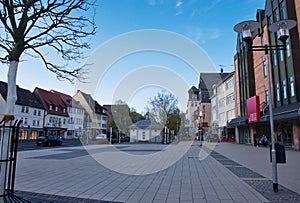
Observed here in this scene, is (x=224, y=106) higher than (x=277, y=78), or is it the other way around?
(x=277, y=78)

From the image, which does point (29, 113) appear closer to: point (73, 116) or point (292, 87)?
point (73, 116)

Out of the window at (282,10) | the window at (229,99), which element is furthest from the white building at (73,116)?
the window at (282,10)

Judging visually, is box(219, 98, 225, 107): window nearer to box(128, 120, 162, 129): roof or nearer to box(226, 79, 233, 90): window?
box(226, 79, 233, 90): window

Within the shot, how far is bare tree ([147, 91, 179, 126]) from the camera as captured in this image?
36.3 m

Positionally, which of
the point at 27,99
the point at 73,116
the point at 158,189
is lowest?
the point at 158,189

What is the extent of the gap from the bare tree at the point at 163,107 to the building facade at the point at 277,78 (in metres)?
9.98

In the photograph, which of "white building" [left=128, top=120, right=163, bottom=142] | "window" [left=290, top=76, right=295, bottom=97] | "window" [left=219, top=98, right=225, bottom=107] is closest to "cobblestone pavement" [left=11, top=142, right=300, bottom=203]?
"window" [left=290, top=76, right=295, bottom=97]

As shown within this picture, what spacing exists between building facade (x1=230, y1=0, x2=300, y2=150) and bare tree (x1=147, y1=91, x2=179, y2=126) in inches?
393

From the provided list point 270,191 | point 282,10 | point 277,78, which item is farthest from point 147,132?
point 270,191

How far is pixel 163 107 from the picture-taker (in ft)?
121

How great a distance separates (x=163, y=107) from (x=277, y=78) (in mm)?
18283

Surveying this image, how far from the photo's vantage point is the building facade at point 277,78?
1911 cm

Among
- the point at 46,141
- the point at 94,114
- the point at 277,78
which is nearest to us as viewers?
the point at 277,78

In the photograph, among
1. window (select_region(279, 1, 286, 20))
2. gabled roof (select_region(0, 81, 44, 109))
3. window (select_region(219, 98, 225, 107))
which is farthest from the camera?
window (select_region(219, 98, 225, 107))
